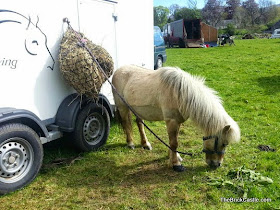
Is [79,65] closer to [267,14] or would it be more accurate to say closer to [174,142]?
[174,142]

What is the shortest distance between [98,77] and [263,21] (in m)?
73.3

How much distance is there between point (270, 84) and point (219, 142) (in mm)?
6358

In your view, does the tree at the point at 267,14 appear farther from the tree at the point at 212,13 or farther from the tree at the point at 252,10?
the tree at the point at 212,13

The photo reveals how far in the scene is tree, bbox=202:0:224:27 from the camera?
66.2 m

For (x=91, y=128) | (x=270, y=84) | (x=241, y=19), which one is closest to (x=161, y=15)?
(x=241, y=19)

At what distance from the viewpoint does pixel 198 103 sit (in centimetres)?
349

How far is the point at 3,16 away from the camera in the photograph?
3.11m

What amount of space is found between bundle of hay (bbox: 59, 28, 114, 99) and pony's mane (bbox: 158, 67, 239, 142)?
3.48 feet

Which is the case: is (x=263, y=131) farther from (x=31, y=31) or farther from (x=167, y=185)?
(x=31, y=31)

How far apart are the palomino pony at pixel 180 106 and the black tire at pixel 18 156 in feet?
5.45

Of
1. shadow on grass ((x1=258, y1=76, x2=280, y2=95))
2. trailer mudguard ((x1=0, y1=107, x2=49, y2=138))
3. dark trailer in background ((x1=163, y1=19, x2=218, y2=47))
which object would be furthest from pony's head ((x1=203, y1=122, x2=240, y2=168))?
dark trailer in background ((x1=163, y1=19, x2=218, y2=47))

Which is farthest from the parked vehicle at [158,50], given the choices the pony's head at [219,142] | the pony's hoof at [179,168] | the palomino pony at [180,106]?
the pony's head at [219,142]

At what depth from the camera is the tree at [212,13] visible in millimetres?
66250

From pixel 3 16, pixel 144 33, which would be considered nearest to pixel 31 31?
pixel 3 16
